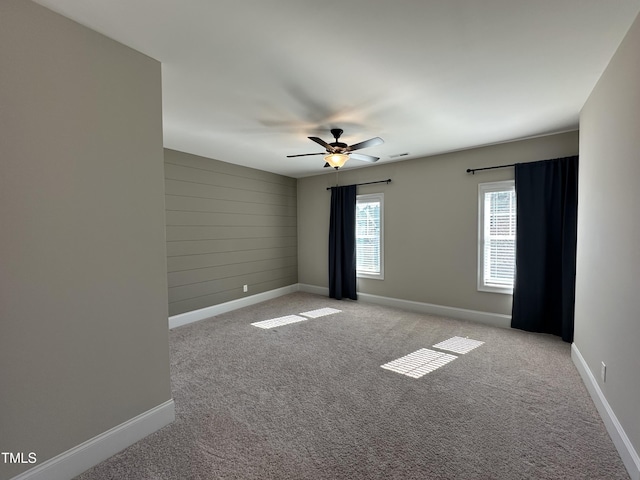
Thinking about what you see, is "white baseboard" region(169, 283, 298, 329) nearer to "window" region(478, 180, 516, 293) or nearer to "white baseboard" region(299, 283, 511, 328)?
"white baseboard" region(299, 283, 511, 328)

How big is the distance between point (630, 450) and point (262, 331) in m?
3.55

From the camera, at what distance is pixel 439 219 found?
15.6 ft

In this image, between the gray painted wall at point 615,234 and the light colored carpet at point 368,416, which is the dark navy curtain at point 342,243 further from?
the gray painted wall at point 615,234

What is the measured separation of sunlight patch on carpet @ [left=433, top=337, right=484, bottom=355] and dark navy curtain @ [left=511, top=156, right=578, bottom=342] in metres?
0.91

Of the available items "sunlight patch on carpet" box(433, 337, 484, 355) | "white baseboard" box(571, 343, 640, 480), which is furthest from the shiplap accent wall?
"white baseboard" box(571, 343, 640, 480)

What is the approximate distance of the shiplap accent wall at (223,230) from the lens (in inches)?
174

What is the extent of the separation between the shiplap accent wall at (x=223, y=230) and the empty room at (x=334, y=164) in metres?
0.98

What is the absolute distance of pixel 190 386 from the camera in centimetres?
267

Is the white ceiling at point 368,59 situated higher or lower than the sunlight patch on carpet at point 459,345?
higher

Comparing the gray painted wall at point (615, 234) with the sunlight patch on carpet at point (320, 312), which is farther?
the sunlight patch on carpet at point (320, 312)

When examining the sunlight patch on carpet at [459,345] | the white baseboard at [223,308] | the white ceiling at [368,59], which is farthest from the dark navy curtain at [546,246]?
the white baseboard at [223,308]

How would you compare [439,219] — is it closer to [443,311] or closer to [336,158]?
[443,311]

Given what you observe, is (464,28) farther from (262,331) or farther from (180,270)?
(180,270)

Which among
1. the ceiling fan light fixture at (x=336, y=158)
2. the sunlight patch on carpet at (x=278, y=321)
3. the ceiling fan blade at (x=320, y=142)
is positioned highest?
the ceiling fan blade at (x=320, y=142)
